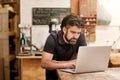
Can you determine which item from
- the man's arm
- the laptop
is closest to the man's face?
Result: the man's arm

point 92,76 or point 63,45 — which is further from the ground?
point 63,45

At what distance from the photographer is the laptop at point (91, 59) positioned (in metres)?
1.97

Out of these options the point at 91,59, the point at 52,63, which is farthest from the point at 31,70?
the point at 91,59

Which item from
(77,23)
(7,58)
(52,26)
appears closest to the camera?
(77,23)

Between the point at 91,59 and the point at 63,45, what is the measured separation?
1.88 feet

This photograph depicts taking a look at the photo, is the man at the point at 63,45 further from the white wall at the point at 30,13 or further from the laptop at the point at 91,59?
the white wall at the point at 30,13

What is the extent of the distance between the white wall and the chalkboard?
0.18 feet

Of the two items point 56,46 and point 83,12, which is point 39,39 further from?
point 56,46

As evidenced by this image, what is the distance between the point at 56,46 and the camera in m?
2.52

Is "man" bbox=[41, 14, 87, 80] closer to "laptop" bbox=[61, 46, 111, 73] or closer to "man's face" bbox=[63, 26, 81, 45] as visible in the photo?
"man's face" bbox=[63, 26, 81, 45]

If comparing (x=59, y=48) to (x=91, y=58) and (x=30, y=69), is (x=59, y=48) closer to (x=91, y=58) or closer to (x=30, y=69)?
(x=91, y=58)

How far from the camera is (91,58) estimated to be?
6.63 feet

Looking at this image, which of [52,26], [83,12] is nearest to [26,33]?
[52,26]

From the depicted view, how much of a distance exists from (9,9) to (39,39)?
3.00 feet
